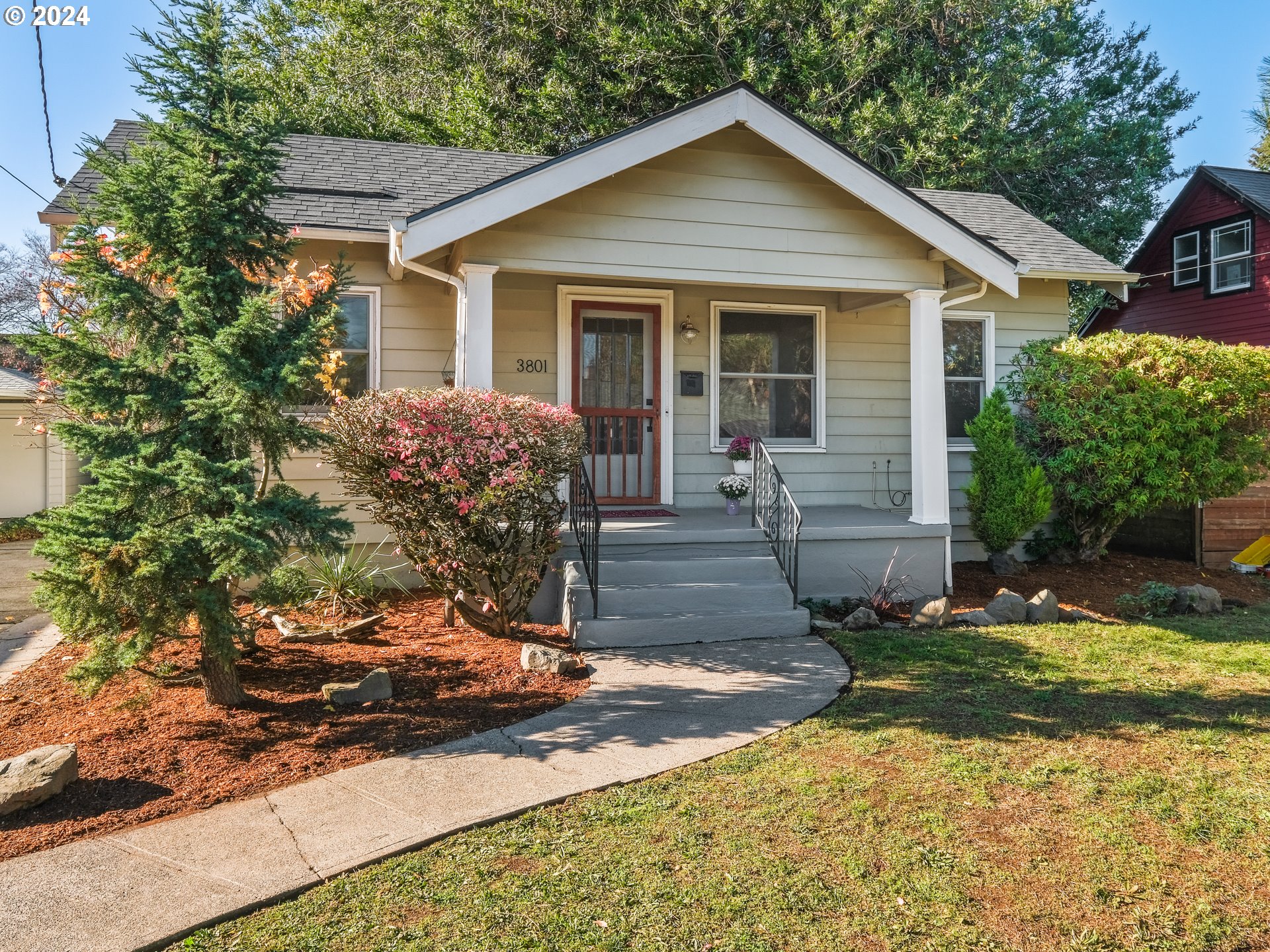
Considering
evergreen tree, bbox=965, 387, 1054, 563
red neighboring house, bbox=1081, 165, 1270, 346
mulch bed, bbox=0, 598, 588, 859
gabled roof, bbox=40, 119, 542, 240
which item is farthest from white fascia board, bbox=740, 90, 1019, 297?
red neighboring house, bbox=1081, 165, 1270, 346

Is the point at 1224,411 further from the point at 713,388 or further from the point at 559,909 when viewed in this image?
the point at 559,909

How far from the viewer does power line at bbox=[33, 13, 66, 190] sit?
27.5 ft

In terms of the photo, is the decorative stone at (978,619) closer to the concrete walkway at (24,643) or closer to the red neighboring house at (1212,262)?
the concrete walkway at (24,643)

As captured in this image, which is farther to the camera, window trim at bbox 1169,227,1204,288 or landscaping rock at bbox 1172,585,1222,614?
window trim at bbox 1169,227,1204,288

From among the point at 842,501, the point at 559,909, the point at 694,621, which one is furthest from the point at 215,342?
the point at 842,501

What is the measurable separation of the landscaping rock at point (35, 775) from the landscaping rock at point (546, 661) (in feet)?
8.04

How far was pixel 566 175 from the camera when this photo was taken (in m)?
6.64

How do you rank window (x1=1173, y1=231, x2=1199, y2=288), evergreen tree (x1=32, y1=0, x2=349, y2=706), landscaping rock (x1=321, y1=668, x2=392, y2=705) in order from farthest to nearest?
window (x1=1173, y1=231, x2=1199, y2=288) → landscaping rock (x1=321, y1=668, x2=392, y2=705) → evergreen tree (x1=32, y1=0, x2=349, y2=706)

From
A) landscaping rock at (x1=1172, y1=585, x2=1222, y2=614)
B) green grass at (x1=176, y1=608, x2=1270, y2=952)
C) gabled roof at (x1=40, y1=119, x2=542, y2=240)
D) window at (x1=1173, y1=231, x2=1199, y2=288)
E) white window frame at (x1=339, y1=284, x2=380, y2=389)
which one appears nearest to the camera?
green grass at (x1=176, y1=608, x2=1270, y2=952)

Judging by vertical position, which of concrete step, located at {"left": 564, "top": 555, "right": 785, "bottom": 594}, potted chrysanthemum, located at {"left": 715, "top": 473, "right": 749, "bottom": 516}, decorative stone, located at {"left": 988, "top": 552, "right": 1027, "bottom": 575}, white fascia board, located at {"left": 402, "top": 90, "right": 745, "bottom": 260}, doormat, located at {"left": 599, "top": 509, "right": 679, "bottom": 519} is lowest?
decorative stone, located at {"left": 988, "top": 552, "right": 1027, "bottom": 575}

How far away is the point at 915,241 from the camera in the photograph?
25.6ft

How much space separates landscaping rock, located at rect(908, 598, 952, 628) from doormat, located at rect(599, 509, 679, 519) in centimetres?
242

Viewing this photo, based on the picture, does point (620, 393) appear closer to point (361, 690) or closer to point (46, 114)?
point (361, 690)

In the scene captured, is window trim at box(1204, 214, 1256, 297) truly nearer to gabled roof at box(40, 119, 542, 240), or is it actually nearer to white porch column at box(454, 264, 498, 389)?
gabled roof at box(40, 119, 542, 240)
